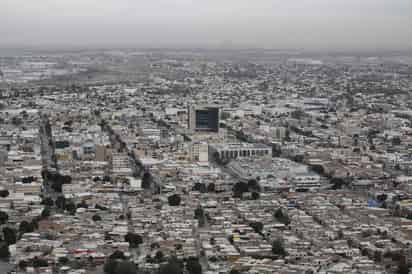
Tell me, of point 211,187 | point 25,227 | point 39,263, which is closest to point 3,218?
point 25,227

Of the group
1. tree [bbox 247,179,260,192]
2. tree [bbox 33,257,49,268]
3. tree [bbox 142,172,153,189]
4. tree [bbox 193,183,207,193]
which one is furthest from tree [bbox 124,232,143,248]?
tree [bbox 247,179,260,192]

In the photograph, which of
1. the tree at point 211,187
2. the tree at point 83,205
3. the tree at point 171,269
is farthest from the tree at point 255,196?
the tree at point 171,269

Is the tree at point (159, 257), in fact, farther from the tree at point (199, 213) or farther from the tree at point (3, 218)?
the tree at point (3, 218)

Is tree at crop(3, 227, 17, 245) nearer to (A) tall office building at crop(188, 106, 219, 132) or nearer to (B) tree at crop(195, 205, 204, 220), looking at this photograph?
(B) tree at crop(195, 205, 204, 220)

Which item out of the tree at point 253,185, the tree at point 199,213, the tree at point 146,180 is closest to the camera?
the tree at point 199,213

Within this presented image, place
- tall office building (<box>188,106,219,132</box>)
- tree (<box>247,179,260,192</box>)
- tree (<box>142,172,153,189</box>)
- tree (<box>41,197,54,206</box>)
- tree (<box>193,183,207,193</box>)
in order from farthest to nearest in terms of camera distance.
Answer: tall office building (<box>188,106,219,132</box>)
tree (<box>142,172,153,189</box>)
tree (<box>247,179,260,192</box>)
tree (<box>193,183,207,193</box>)
tree (<box>41,197,54,206</box>)

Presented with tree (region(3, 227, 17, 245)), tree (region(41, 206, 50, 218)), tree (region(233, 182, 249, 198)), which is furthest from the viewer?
tree (region(233, 182, 249, 198))
